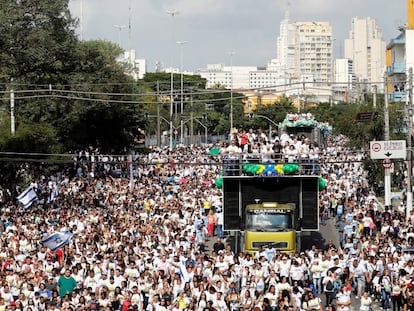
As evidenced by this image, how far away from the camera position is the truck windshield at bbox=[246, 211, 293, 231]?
26516mm

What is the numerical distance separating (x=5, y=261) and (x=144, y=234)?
5110 mm

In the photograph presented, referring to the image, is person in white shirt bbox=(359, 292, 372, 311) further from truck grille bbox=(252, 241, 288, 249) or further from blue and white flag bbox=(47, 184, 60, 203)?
blue and white flag bbox=(47, 184, 60, 203)

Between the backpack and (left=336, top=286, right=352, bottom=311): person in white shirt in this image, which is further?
the backpack

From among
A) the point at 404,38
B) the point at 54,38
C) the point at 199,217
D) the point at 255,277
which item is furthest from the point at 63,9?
the point at 404,38

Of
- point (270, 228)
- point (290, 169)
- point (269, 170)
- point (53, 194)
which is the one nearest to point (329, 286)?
point (270, 228)

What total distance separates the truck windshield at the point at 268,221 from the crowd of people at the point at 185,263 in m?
0.99

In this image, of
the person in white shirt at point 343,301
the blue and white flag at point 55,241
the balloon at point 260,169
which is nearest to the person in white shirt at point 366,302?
the person in white shirt at point 343,301

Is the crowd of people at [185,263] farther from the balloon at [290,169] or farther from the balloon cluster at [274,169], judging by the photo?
the balloon at [290,169]

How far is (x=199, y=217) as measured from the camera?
105ft

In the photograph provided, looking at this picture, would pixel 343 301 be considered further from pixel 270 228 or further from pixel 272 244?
pixel 270 228

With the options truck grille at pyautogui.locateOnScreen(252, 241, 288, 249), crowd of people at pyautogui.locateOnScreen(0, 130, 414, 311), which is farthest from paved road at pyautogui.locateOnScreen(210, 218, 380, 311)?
truck grille at pyautogui.locateOnScreen(252, 241, 288, 249)

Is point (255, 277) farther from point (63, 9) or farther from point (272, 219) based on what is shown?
point (63, 9)

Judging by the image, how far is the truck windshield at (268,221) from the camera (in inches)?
1044

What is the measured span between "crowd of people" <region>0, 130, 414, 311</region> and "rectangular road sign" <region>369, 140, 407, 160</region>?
177 centimetres
